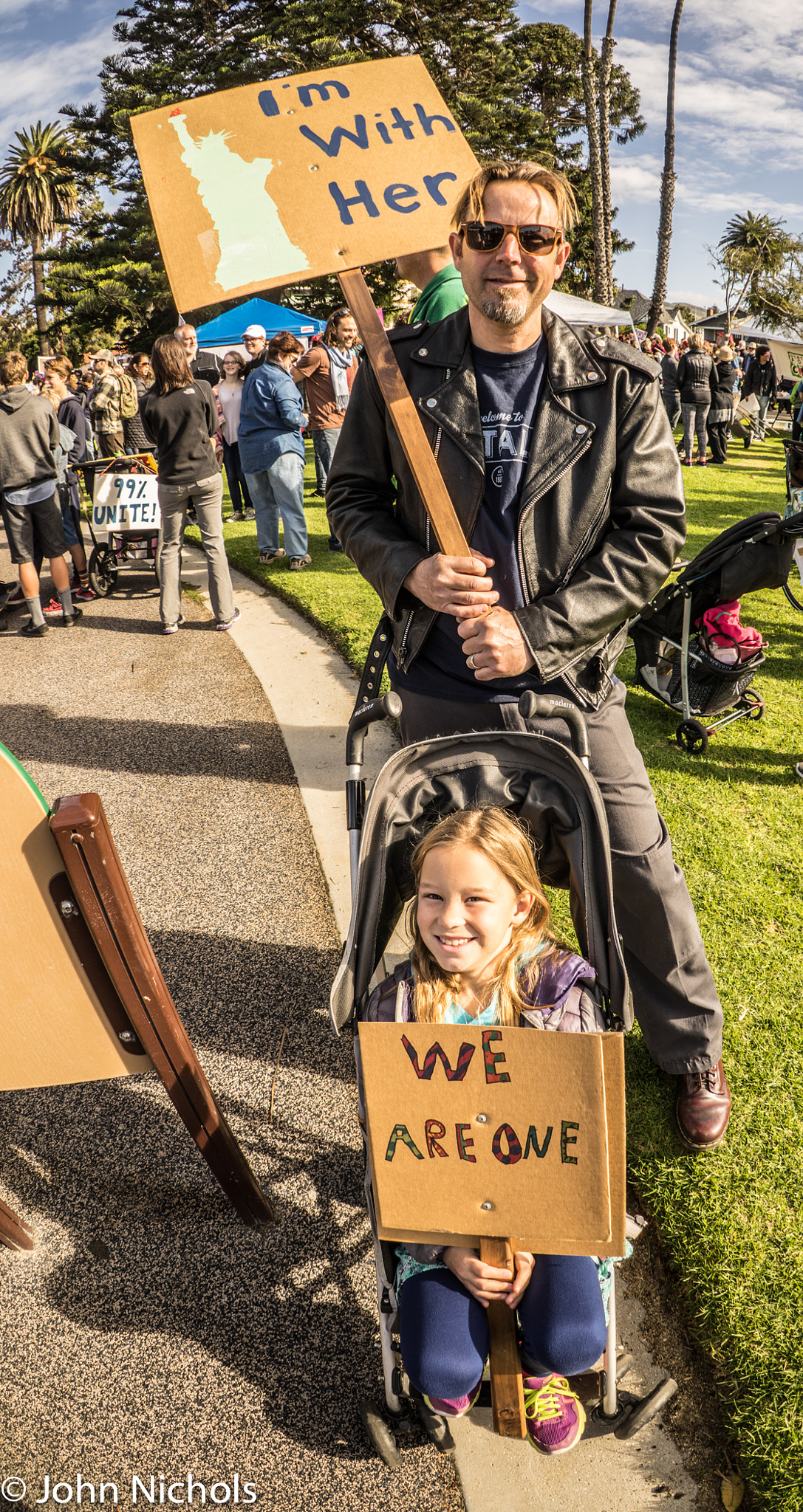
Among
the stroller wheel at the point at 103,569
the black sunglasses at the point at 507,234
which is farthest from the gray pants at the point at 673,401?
the black sunglasses at the point at 507,234

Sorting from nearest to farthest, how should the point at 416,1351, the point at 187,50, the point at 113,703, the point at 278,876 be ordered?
the point at 416,1351, the point at 278,876, the point at 113,703, the point at 187,50

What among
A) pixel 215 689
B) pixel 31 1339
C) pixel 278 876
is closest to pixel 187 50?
pixel 215 689

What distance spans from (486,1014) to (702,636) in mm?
3697

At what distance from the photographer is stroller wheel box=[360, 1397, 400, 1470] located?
1.87 meters

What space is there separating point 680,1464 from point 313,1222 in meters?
1.00

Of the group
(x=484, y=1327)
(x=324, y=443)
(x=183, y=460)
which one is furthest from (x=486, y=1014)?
(x=324, y=443)

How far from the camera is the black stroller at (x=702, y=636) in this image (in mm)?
4754

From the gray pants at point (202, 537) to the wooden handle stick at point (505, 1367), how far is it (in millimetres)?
6121

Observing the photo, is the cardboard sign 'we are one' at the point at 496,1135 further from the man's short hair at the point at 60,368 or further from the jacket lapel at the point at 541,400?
the man's short hair at the point at 60,368

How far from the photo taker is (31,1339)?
2180mm

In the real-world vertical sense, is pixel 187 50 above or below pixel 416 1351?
above

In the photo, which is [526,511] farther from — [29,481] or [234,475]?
[234,475]

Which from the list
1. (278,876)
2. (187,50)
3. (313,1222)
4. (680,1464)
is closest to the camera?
(680,1464)

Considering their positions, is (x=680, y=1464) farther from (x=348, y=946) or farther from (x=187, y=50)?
(x=187, y=50)
